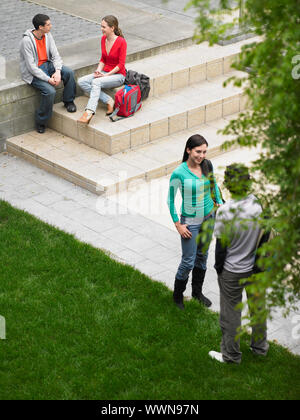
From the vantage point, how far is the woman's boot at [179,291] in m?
8.04

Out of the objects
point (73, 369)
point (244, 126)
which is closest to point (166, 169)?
point (73, 369)

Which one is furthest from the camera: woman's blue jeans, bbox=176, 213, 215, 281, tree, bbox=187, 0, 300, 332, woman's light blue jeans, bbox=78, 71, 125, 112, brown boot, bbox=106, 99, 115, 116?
brown boot, bbox=106, 99, 115, 116

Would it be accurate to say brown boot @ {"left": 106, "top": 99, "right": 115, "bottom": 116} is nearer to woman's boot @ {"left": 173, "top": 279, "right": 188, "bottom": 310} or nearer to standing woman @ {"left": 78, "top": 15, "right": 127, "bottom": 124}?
standing woman @ {"left": 78, "top": 15, "right": 127, "bottom": 124}

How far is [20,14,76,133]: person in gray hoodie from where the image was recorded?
38.2 ft

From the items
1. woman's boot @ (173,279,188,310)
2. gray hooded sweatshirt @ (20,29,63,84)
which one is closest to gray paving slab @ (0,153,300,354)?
woman's boot @ (173,279,188,310)

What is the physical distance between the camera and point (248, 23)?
481 centimetres

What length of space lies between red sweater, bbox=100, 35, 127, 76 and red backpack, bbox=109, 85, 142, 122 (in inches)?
15.9

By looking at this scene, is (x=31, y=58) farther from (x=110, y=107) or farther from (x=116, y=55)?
(x=110, y=107)

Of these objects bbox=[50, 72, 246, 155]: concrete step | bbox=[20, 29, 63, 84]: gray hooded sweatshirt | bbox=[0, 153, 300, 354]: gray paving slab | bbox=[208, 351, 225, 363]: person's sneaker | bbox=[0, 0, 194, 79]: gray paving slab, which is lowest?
bbox=[0, 153, 300, 354]: gray paving slab

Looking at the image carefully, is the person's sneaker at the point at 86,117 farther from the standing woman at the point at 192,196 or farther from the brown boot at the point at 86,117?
the standing woman at the point at 192,196

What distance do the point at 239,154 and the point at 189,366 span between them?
18.7 feet

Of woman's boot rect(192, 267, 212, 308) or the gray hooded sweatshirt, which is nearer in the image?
woman's boot rect(192, 267, 212, 308)

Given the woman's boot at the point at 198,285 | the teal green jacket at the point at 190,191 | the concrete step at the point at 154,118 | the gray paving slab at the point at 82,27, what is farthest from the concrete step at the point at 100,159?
the teal green jacket at the point at 190,191

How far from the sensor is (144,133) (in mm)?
11883
